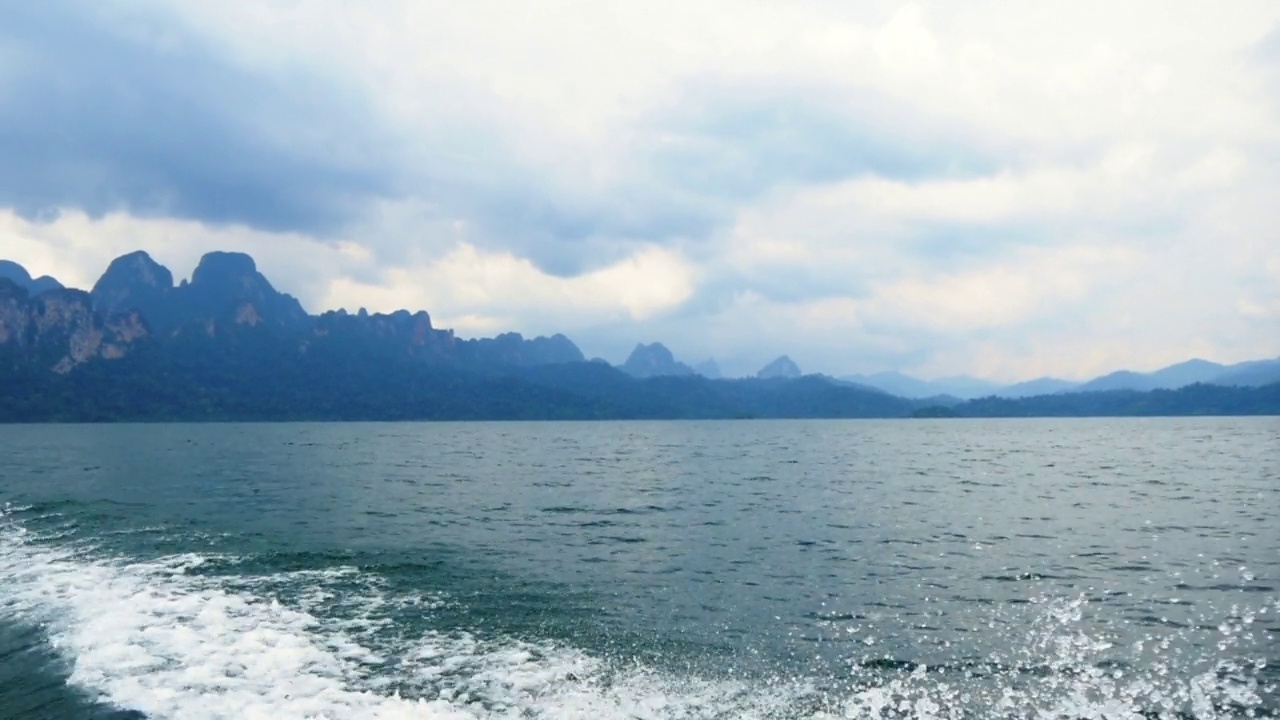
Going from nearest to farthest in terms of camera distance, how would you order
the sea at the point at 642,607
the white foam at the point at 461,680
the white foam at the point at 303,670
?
the white foam at the point at 303,670
the white foam at the point at 461,680
the sea at the point at 642,607

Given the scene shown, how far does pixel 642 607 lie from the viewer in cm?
2769

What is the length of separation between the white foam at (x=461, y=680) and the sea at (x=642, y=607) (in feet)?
0.30

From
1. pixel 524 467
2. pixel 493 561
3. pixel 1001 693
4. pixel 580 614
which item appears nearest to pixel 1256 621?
pixel 1001 693

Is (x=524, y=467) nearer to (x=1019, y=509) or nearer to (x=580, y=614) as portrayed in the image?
(x=1019, y=509)

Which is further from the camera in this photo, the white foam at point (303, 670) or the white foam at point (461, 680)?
the white foam at point (461, 680)

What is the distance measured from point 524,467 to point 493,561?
6367cm

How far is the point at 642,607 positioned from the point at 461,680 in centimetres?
954

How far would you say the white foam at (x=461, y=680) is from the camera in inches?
704

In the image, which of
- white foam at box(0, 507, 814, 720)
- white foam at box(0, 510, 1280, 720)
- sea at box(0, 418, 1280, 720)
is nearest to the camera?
white foam at box(0, 507, 814, 720)

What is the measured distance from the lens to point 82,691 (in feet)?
61.6

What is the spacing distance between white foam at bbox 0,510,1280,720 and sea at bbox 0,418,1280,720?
0.09 meters

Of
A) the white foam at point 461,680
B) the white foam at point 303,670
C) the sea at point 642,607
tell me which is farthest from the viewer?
the sea at point 642,607

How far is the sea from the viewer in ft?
61.5

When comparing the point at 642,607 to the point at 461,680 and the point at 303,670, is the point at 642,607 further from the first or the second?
the point at 303,670
